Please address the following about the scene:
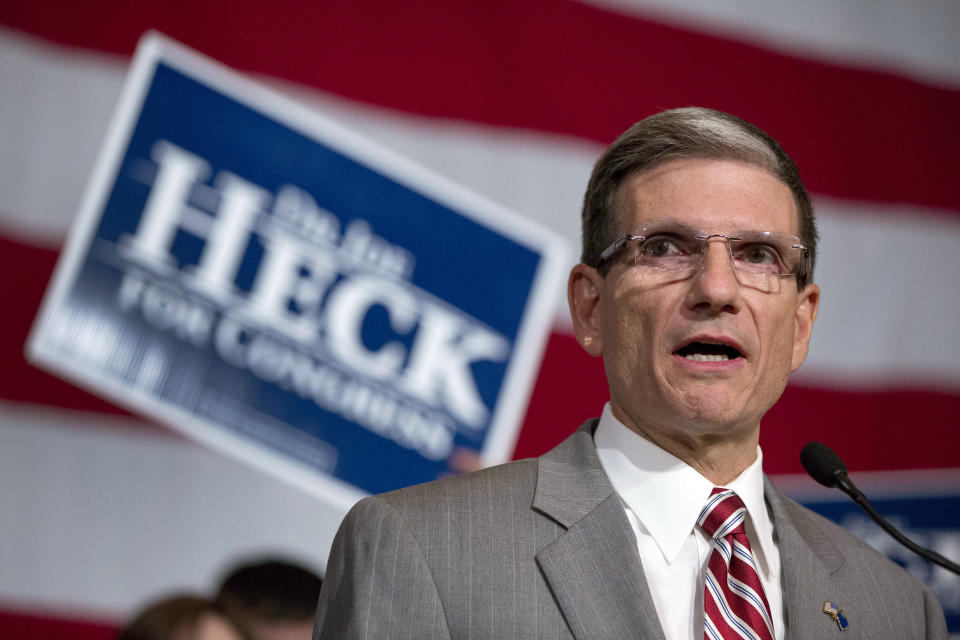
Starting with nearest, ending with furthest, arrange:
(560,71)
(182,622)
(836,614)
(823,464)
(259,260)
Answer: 1. (836,614)
2. (823,464)
3. (182,622)
4. (259,260)
5. (560,71)

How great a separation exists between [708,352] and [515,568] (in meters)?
0.36

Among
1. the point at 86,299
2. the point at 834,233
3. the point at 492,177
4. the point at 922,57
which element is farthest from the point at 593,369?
the point at 922,57

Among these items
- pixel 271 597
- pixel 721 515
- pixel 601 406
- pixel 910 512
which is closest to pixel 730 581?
pixel 721 515

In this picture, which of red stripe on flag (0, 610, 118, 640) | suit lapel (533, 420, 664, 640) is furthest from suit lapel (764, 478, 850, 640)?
red stripe on flag (0, 610, 118, 640)

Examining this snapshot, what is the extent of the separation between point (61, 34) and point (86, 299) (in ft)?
2.25

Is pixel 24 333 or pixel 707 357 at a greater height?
pixel 707 357

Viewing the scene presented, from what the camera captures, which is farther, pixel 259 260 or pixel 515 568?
pixel 259 260

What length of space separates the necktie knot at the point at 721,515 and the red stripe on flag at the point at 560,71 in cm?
181

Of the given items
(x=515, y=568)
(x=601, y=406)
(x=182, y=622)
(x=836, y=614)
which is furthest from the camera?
(x=601, y=406)

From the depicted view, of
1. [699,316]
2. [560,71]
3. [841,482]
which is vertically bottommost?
[841,482]

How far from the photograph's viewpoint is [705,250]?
1.19 metres

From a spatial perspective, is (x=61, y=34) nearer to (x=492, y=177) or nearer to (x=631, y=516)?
(x=492, y=177)

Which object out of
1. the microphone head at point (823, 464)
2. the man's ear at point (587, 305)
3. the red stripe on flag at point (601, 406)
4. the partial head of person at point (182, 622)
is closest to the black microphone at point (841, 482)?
the microphone head at point (823, 464)

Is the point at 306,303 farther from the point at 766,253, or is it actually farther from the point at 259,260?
the point at 766,253
